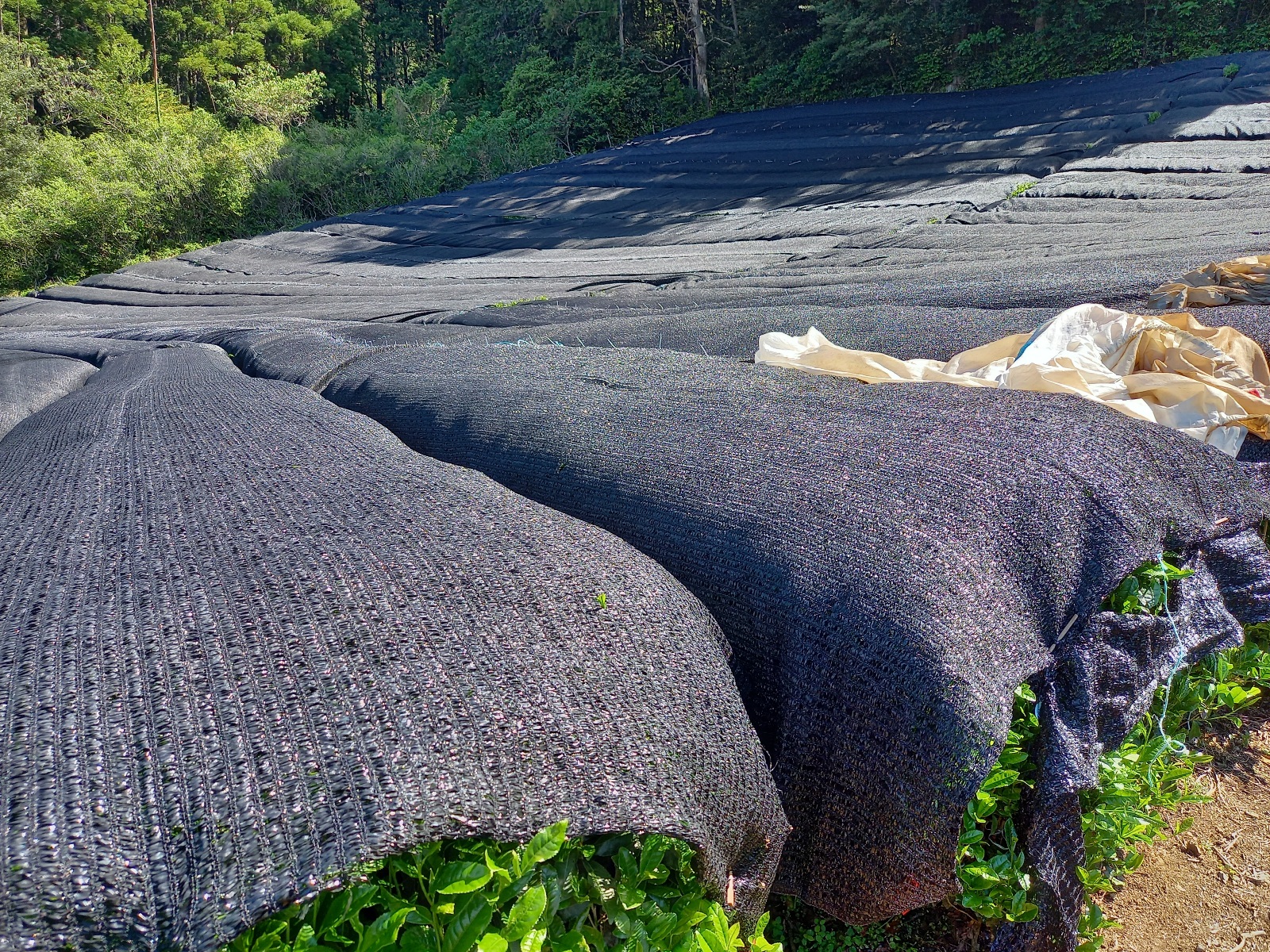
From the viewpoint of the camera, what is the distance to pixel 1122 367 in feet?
6.30

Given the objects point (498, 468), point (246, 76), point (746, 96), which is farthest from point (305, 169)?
point (498, 468)

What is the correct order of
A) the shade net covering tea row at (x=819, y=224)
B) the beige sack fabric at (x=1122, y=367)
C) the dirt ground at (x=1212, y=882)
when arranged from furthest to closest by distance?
the shade net covering tea row at (x=819, y=224), the beige sack fabric at (x=1122, y=367), the dirt ground at (x=1212, y=882)

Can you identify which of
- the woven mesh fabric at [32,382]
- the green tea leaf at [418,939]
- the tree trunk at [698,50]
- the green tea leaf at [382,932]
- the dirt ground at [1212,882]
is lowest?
the dirt ground at [1212,882]

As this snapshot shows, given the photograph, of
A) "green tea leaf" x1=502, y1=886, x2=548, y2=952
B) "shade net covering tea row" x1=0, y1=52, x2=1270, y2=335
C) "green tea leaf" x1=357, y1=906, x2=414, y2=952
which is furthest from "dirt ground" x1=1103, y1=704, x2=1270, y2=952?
"shade net covering tea row" x1=0, y1=52, x2=1270, y2=335

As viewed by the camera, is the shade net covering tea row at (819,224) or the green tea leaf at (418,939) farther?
the shade net covering tea row at (819,224)

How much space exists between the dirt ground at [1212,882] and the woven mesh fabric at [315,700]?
651 millimetres

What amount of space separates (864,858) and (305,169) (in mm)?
14544

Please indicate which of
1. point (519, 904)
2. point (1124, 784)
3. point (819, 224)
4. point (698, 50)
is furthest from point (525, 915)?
point (698, 50)

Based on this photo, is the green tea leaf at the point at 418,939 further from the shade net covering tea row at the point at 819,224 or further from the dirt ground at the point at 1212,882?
the shade net covering tea row at the point at 819,224

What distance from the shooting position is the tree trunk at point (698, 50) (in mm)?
12969

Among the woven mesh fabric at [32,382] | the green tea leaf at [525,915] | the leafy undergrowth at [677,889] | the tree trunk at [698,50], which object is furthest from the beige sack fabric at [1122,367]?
the tree trunk at [698,50]

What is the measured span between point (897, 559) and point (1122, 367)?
4.09 ft

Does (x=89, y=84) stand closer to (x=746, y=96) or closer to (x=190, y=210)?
(x=190, y=210)

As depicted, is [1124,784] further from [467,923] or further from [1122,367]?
[1122,367]
